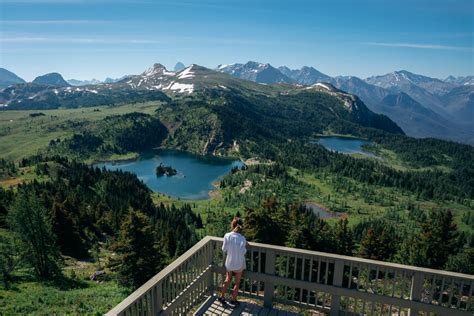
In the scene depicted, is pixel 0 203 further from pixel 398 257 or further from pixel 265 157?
pixel 265 157

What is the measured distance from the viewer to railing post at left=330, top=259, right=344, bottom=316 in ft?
31.5

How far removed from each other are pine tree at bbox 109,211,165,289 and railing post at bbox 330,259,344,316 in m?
17.5

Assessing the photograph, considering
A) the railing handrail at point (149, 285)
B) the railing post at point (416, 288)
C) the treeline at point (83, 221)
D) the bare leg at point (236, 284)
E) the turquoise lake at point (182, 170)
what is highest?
the railing handrail at point (149, 285)

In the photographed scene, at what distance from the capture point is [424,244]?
38.7 m

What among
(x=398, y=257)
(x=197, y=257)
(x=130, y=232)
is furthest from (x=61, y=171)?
(x=197, y=257)

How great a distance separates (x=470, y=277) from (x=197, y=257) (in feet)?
22.5

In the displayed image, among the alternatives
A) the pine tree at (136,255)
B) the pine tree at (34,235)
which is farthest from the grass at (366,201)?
the pine tree at (34,235)

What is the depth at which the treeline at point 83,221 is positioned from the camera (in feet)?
86.8

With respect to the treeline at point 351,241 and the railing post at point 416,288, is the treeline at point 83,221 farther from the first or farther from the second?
the railing post at point 416,288

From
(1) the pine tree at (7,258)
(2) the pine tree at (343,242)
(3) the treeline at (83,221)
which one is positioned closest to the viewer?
(1) the pine tree at (7,258)

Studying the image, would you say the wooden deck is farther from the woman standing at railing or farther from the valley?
the valley

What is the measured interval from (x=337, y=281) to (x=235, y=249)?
9.33 feet

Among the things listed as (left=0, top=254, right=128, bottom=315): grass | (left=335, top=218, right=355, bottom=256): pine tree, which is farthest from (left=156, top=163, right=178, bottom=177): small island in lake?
(left=0, top=254, right=128, bottom=315): grass

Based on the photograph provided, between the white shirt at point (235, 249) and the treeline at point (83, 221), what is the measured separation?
1633 cm
